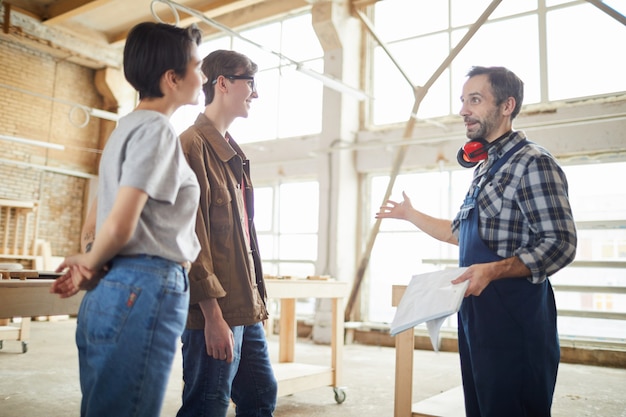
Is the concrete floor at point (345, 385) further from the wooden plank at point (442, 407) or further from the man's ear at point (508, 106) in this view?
the man's ear at point (508, 106)

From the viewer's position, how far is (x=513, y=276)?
1752 mm

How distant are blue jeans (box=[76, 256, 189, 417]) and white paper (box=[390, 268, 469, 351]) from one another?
836 millimetres

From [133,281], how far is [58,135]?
37.4ft

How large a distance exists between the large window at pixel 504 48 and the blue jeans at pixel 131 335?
6.53 meters

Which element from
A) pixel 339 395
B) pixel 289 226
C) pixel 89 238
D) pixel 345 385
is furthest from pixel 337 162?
pixel 89 238

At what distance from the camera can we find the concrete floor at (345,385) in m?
3.82

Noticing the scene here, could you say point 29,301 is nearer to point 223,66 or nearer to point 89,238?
point 89,238

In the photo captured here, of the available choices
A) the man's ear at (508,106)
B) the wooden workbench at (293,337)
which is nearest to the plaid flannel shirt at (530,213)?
the man's ear at (508,106)

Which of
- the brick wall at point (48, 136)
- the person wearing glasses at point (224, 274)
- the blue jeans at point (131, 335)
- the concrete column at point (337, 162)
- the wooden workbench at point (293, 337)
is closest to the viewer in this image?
the blue jeans at point (131, 335)

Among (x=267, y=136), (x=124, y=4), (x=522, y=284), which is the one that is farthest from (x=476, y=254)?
(x=124, y=4)

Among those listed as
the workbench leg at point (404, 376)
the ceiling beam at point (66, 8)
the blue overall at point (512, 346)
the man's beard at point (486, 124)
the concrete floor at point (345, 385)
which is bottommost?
the concrete floor at point (345, 385)

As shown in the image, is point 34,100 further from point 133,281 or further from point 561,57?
point 133,281

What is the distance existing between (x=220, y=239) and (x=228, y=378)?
0.45 meters

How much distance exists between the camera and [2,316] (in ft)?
6.29
